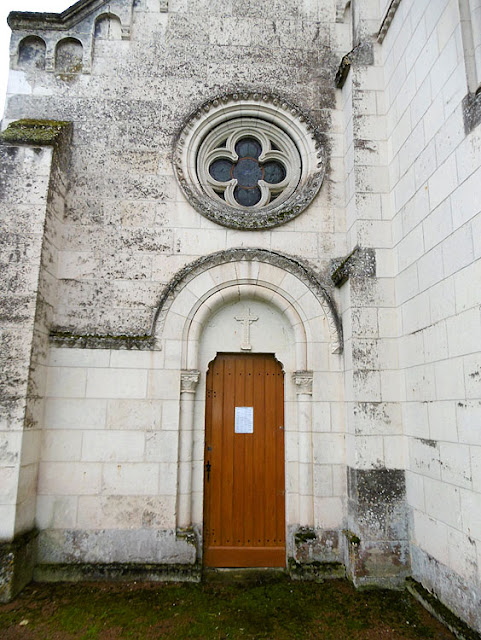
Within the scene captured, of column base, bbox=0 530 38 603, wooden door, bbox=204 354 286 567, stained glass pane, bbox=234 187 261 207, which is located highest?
stained glass pane, bbox=234 187 261 207

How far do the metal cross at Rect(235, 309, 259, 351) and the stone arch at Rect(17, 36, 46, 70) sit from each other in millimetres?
3888

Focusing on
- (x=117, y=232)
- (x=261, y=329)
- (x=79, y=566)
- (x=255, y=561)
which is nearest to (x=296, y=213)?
(x=261, y=329)

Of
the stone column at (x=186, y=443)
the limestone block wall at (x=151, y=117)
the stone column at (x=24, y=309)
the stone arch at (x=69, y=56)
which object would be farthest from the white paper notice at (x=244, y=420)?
the stone arch at (x=69, y=56)

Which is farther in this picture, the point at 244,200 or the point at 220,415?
the point at 244,200

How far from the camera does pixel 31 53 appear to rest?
5.28 metres

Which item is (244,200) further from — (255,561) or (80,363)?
(255,561)

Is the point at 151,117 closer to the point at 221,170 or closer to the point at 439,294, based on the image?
the point at 221,170

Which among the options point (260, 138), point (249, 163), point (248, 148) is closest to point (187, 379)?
point (249, 163)

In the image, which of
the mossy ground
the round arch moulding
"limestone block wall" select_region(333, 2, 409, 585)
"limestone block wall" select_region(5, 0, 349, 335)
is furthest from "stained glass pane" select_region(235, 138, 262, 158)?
the mossy ground

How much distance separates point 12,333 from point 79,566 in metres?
2.42

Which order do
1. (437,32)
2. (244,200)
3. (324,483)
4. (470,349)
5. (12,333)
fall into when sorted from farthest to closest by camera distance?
(244,200) < (324,483) < (12,333) < (437,32) < (470,349)

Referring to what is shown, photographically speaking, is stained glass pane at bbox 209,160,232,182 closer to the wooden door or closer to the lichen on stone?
the lichen on stone

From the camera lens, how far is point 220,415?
4930 millimetres

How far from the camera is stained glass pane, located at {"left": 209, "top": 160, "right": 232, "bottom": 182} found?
5480 millimetres
